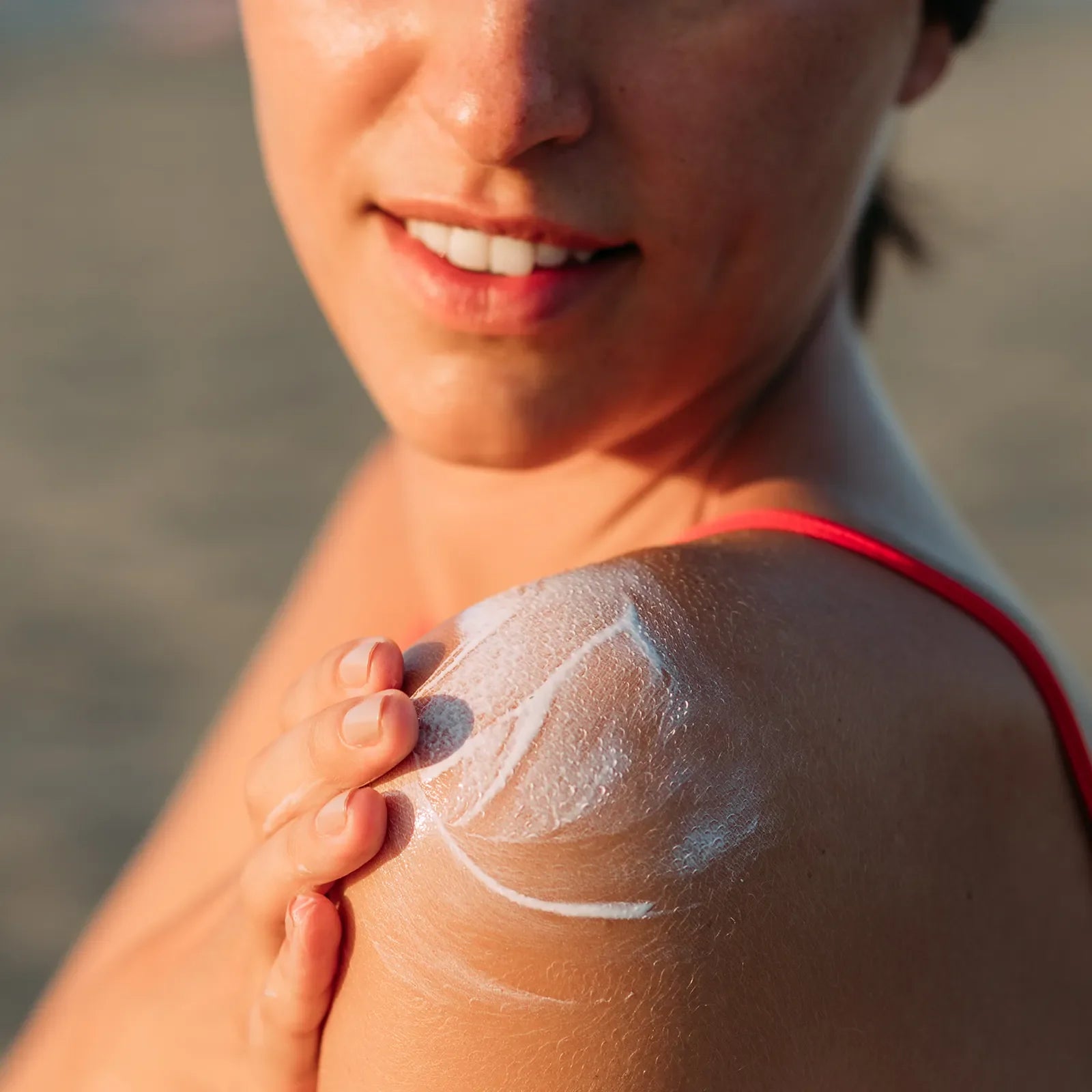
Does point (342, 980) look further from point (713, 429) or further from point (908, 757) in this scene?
point (713, 429)

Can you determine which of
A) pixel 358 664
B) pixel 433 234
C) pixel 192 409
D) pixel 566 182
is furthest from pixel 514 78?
pixel 192 409

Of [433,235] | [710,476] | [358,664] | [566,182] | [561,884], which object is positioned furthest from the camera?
[710,476]

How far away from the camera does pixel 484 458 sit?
1.50 metres

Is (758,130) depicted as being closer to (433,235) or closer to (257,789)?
(433,235)

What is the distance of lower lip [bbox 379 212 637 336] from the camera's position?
1425 millimetres

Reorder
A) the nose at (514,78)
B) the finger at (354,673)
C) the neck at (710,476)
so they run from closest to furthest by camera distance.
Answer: the finger at (354,673) → the nose at (514,78) → the neck at (710,476)

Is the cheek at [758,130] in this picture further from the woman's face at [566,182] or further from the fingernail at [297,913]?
the fingernail at [297,913]

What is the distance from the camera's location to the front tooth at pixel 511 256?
1409mm

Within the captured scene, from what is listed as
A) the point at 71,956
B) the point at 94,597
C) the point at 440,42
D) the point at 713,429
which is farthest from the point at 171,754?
the point at 440,42

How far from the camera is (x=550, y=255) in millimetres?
1410

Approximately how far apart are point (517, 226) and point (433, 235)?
10 centimetres

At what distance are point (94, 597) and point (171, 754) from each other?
0.88 metres

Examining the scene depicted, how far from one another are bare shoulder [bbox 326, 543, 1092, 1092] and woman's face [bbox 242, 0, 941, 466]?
286mm

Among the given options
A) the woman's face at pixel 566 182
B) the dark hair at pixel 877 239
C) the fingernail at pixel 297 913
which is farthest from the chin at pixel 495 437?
the dark hair at pixel 877 239
